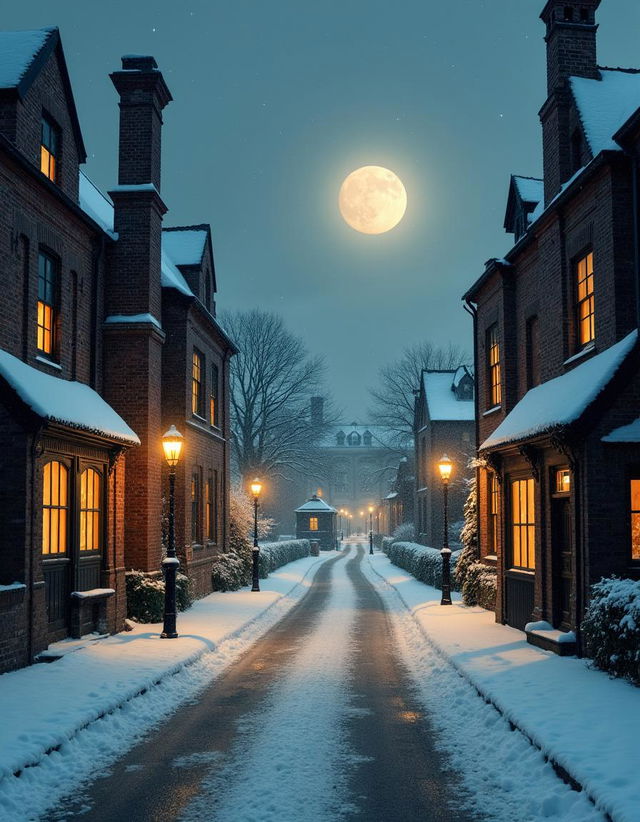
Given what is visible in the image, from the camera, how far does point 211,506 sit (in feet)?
83.0

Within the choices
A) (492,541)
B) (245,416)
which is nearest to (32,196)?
(492,541)

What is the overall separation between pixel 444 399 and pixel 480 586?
1015 inches

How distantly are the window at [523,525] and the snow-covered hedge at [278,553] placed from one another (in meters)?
16.6

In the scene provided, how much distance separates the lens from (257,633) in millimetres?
16609

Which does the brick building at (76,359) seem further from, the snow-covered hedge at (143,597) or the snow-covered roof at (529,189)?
the snow-covered roof at (529,189)

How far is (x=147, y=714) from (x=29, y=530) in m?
3.96

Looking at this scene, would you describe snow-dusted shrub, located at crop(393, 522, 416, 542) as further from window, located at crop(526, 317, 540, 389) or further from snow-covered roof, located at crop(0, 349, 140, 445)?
snow-covered roof, located at crop(0, 349, 140, 445)

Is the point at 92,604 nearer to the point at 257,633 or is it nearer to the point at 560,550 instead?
the point at 257,633

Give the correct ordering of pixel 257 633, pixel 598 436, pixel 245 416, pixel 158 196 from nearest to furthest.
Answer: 1. pixel 598 436
2. pixel 257 633
3. pixel 158 196
4. pixel 245 416

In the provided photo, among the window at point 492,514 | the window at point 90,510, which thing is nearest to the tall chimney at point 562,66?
the window at point 492,514

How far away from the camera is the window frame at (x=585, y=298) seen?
1364 centimetres

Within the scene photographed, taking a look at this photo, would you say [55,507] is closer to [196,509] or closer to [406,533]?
[196,509]

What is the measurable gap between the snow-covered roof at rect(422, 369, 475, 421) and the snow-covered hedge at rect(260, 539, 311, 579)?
10469 mm

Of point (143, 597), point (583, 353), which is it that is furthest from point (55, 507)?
point (583, 353)
